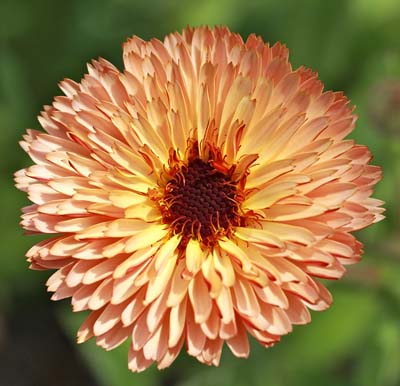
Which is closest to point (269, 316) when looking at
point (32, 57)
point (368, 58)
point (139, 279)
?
point (139, 279)

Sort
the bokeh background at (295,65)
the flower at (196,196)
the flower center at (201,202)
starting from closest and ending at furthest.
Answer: the flower at (196,196) < the flower center at (201,202) < the bokeh background at (295,65)

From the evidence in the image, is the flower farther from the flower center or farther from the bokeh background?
the bokeh background

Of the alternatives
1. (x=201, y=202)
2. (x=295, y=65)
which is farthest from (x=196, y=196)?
(x=295, y=65)

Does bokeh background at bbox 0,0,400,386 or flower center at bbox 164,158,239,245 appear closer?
flower center at bbox 164,158,239,245

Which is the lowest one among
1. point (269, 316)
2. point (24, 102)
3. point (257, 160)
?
point (269, 316)

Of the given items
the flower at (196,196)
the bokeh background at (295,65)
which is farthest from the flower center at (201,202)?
the bokeh background at (295,65)

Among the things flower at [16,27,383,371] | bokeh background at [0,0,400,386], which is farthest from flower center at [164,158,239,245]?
bokeh background at [0,0,400,386]

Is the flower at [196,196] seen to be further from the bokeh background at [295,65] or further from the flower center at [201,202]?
the bokeh background at [295,65]

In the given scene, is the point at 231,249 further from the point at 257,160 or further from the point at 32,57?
the point at 32,57
